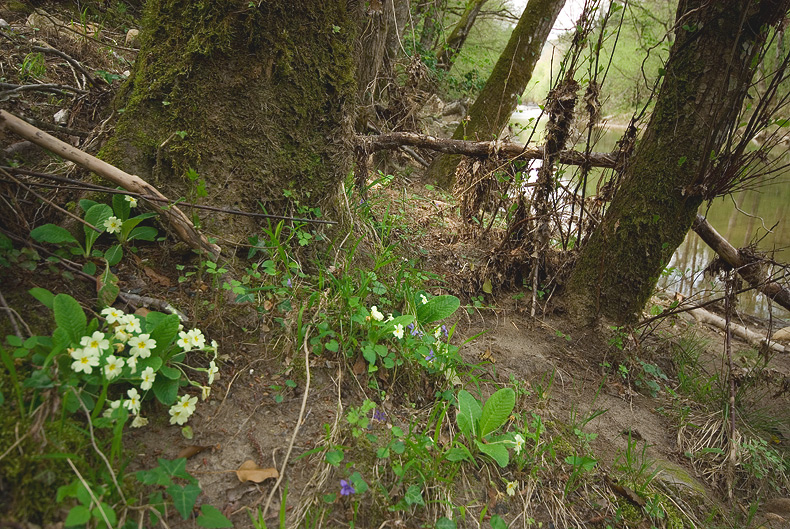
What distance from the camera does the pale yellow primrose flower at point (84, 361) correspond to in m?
1.23

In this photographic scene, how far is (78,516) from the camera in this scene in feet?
3.32

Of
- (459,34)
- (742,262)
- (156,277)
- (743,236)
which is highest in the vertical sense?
(459,34)

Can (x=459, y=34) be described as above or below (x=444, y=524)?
above

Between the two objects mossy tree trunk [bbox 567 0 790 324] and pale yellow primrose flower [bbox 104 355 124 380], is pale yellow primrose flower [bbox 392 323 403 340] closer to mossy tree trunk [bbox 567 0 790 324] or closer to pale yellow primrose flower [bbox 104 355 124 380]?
pale yellow primrose flower [bbox 104 355 124 380]

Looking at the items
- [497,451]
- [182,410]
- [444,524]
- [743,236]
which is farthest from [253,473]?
[743,236]

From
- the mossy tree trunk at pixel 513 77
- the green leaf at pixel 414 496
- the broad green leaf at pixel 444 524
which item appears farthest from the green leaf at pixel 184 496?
the mossy tree trunk at pixel 513 77

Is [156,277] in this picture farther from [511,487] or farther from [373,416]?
[511,487]

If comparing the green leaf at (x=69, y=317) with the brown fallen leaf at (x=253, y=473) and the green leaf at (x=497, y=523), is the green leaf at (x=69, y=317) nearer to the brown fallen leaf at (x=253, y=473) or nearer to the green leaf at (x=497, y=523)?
the brown fallen leaf at (x=253, y=473)

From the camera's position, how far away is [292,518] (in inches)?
53.7

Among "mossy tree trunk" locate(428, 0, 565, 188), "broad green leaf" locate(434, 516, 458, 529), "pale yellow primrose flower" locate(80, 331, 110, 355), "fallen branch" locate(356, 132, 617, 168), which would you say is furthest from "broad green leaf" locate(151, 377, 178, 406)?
"mossy tree trunk" locate(428, 0, 565, 188)

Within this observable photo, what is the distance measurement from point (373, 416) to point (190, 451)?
68cm

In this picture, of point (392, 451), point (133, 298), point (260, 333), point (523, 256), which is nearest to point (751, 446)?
point (523, 256)

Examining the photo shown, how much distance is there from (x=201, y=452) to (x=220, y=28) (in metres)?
1.78

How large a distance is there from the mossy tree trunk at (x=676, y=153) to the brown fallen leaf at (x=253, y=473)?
2424 mm
